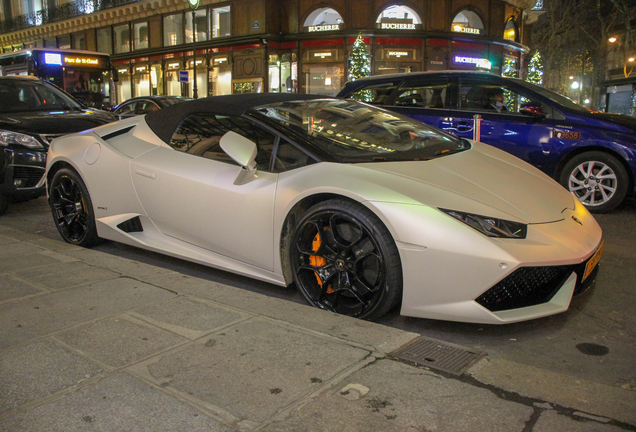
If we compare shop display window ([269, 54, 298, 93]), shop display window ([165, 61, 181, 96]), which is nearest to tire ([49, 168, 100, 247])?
shop display window ([269, 54, 298, 93])

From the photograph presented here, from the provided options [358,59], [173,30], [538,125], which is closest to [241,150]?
[538,125]

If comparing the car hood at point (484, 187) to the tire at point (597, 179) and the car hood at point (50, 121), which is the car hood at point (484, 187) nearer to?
the tire at point (597, 179)

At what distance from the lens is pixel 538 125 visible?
6.57 meters

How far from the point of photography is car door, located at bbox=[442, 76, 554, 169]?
655 centimetres

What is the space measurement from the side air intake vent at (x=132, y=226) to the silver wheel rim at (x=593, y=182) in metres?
4.99

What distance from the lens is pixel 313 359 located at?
7.45 feet

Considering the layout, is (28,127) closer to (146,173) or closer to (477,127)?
(146,173)

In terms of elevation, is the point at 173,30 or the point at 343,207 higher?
the point at 173,30

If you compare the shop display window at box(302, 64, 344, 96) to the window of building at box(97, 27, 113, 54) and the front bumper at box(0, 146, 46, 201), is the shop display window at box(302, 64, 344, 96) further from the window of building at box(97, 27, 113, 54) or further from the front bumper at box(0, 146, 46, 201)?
the front bumper at box(0, 146, 46, 201)

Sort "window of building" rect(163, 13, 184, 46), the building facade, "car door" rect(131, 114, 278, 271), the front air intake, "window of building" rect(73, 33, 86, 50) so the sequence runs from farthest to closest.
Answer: "window of building" rect(73, 33, 86, 50)
"window of building" rect(163, 13, 184, 46)
the building facade
"car door" rect(131, 114, 278, 271)
the front air intake

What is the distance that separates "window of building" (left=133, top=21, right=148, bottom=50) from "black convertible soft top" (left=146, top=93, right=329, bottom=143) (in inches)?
1147

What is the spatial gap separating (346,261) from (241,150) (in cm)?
93

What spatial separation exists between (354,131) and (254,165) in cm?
75

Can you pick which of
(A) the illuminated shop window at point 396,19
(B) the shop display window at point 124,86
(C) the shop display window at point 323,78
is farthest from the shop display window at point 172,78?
(A) the illuminated shop window at point 396,19
